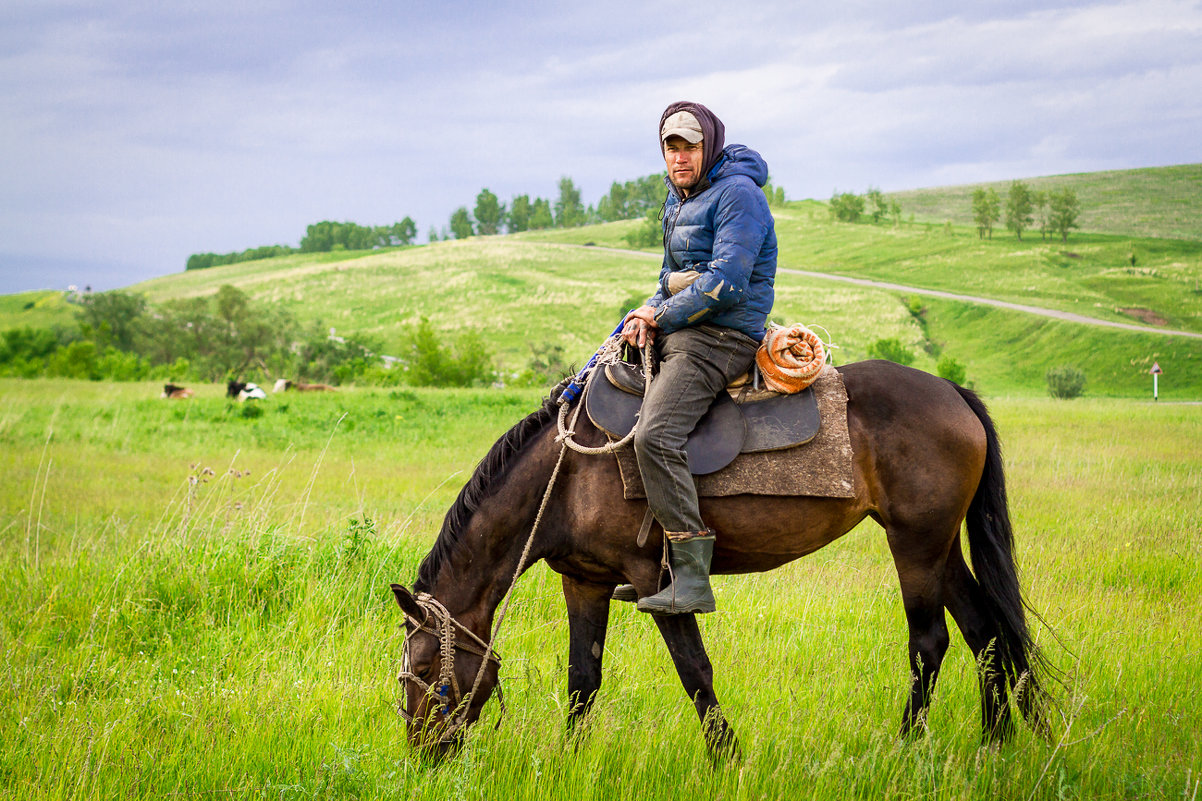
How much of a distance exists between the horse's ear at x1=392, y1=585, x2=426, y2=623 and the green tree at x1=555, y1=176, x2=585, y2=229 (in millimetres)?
135676

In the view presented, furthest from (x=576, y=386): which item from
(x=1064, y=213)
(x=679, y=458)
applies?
(x=1064, y=213)

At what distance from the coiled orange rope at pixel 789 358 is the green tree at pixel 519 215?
141 metres

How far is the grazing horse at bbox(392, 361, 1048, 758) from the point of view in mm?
3729

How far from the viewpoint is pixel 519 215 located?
463 ft

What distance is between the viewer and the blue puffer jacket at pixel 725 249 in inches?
142

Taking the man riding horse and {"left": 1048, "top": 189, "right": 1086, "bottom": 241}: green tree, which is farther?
{"left": 1048, "top": 189, "right": 1086, "bottom": 241}: green tree

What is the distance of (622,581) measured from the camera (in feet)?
13.1

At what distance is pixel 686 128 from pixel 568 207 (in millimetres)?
139295

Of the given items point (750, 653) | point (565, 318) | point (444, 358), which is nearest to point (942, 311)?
point (565, 318)

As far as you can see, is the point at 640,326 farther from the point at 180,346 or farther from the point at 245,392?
the point at 180,346

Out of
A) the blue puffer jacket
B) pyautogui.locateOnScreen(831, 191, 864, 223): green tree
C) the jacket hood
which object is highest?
pyautogui.locateOnScreen(831, 191, 864, 223): green tree

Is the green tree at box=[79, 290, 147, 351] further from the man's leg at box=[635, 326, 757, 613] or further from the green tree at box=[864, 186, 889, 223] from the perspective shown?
the green tree at box=[864, 186, 889, 223]

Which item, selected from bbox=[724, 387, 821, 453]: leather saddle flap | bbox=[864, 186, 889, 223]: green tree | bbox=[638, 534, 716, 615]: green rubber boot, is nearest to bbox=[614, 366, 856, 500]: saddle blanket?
bbox=[724, 387, 821, 453]: leather saddle flap

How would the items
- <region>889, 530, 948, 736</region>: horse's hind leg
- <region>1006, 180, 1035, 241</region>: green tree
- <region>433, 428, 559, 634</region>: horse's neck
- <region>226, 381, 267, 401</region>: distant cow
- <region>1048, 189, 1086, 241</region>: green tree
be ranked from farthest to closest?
<region>1006, 180, 1035, 241</region>: green tree, <region>1048, 189, 1086, 241</region>: green tree, <region>226, 381, 267, 401</region>: distant cow, <region>889, 530, 948, 736</region>: horse's hind leg, <region>433, 428, 559, 634</region>: horse's neck
